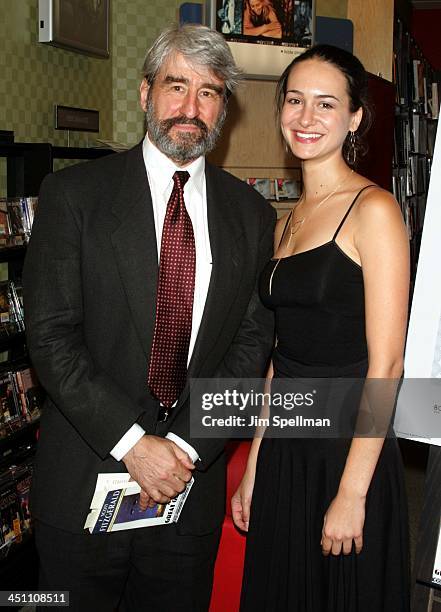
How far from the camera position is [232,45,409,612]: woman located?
1827mm

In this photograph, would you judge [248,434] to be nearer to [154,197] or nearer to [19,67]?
[154,197]

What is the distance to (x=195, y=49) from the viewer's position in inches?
75.0

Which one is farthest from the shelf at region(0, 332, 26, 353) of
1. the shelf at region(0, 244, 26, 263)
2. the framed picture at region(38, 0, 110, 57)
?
the framed picture at region(38, 0, 110, 57)

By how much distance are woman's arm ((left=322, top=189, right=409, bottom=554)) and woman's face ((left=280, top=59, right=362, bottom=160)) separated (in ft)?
0.69

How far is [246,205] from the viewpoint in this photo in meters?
2.10

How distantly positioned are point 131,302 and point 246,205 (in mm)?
471

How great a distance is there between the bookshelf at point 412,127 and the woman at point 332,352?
13.7ft

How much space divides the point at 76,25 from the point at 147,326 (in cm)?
232

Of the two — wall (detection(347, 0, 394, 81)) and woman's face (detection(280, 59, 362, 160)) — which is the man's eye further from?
wall (detection(347, 0, 394, 81))

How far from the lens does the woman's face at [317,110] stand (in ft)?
6.48

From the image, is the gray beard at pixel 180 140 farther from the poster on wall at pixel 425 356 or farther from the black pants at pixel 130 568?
the black pants at pixel 130 568

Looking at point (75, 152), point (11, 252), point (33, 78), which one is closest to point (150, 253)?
point (11, 252)

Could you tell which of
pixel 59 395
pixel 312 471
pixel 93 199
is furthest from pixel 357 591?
pixel 93 199

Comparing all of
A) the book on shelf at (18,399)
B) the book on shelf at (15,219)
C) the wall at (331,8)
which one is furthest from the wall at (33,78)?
the wall at (331,8)
